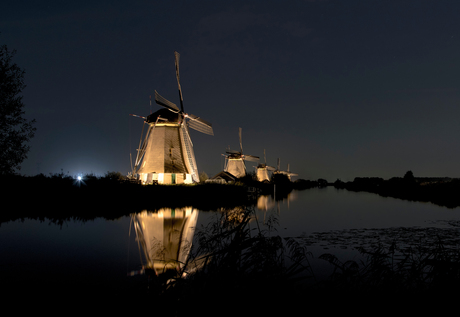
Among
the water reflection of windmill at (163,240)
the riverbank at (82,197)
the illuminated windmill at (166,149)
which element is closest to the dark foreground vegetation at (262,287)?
the water reflection of windmill at (163,240)

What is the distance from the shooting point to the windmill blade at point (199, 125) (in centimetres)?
3372

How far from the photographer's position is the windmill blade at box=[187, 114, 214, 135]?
33.7 m

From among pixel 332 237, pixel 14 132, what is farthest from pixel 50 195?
pixel 332 237

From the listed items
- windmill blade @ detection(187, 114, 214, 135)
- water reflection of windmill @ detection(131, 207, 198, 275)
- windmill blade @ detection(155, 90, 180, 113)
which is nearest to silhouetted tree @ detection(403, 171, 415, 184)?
windmill blade @ detection(187, 114, 214, 135)

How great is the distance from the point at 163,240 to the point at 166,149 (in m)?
20.5

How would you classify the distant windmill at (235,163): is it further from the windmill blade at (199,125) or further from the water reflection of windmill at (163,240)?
the water reflection of windmill at (163,240)

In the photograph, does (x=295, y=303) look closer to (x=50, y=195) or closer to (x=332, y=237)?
(x=332, y=237)

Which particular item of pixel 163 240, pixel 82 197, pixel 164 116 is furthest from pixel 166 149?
pixel 163 240

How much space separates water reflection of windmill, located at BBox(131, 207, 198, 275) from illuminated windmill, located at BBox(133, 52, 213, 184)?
1382 cm

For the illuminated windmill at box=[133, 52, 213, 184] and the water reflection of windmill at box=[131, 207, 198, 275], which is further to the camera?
the illuminated windmill at box=[133, 52, 213, 184]

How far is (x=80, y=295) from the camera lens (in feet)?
17.5

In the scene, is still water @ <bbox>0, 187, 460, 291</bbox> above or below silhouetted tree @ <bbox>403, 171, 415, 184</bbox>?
below

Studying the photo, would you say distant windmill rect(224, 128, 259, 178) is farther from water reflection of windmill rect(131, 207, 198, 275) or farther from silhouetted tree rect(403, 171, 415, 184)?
water reflection of windmill rect(131, 207, 198, 275)

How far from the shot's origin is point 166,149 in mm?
30484
